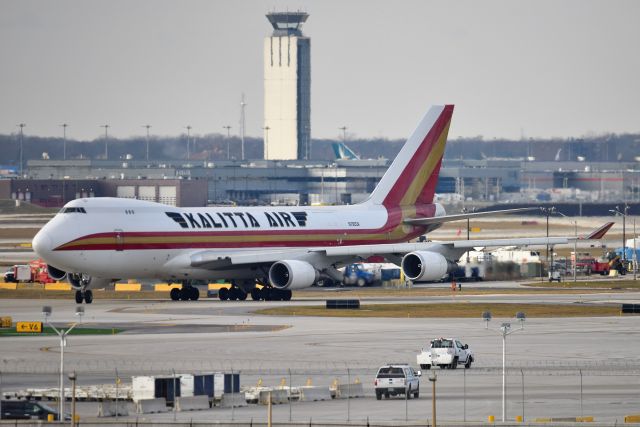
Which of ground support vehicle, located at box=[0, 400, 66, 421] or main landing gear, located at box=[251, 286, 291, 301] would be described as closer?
ground support vehicle, located at box=[0, 400, 66, 421]

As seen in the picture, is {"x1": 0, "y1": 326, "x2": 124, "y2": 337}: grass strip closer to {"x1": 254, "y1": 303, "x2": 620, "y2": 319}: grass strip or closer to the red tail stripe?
{"x1": 254, "y1": 303, "x2": 620, "y2": 319}: grass strip

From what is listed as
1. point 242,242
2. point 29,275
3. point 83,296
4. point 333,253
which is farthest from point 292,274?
point 29,275

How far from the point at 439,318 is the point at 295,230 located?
61.7 ft

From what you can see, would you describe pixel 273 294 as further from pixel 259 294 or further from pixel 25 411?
pixel 25 411

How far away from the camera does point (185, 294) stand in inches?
3807

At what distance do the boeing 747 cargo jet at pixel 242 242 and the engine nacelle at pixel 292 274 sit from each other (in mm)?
64

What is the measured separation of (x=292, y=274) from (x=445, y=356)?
111 ft

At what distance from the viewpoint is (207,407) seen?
48875 mm

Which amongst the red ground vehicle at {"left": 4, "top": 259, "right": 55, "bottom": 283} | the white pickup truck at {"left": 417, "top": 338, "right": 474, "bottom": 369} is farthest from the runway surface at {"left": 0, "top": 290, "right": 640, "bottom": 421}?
the red ground vehicle at {"left": 4, "top": 259, "right": 55, "bottom": 283}

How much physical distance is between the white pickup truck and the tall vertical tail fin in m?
45.4

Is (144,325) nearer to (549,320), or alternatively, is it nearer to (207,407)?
(549,320)

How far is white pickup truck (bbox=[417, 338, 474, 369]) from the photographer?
193 ft

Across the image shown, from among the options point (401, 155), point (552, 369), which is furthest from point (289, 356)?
point (401, 155)

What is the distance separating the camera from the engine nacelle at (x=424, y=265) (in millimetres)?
94688
